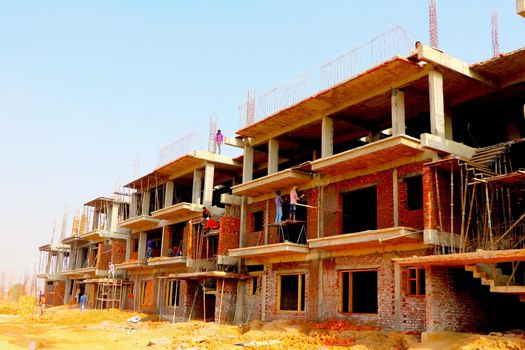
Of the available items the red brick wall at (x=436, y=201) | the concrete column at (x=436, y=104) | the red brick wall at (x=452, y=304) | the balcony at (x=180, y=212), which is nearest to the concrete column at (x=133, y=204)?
the balcony at (x=180, y=212)

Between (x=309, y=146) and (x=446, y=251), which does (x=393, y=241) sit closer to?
(x=446, y=251)

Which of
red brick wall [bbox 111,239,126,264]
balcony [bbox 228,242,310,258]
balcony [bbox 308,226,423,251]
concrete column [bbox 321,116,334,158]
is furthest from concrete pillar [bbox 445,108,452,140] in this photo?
red brick wall [bbox 111,239,126,264]

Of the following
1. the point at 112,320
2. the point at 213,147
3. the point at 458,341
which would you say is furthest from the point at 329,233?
the point at 112,320

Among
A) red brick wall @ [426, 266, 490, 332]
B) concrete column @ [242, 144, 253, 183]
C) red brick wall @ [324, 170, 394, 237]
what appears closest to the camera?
red brick wall @ [426, 266, 490, 332]

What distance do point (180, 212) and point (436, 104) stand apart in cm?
1637

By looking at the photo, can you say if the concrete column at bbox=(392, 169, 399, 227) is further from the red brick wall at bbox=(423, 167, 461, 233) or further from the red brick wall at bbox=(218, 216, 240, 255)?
the red brick wall at bbox=(218, 216, 240, 255)

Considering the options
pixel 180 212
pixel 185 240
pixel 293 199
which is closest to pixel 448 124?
pixel 293 199

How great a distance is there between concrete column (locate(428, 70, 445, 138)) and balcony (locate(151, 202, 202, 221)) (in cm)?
1470

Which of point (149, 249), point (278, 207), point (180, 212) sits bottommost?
point (149, 249)

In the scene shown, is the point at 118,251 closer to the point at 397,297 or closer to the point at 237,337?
the point at 237,337

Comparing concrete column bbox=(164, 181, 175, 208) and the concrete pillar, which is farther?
concrete column bbox=(164, 181, 175, 208)

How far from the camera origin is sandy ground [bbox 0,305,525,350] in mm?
14297

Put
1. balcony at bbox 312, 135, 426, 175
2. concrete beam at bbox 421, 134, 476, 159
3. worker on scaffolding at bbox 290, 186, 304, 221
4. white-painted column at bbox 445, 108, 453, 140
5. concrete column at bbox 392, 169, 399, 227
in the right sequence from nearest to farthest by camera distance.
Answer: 1. concrete beam at bbox 421, 134, 476, 159
2. balcony at bbox 312, 135, 426, 175
3. concrete column at bbox 392, 169, 399, 227
4. white-painted column at bbox 445, 108, 453, 140
5. worker on scaffolding at bbox 290, 186, 304, 221

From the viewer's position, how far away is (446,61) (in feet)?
57.3
